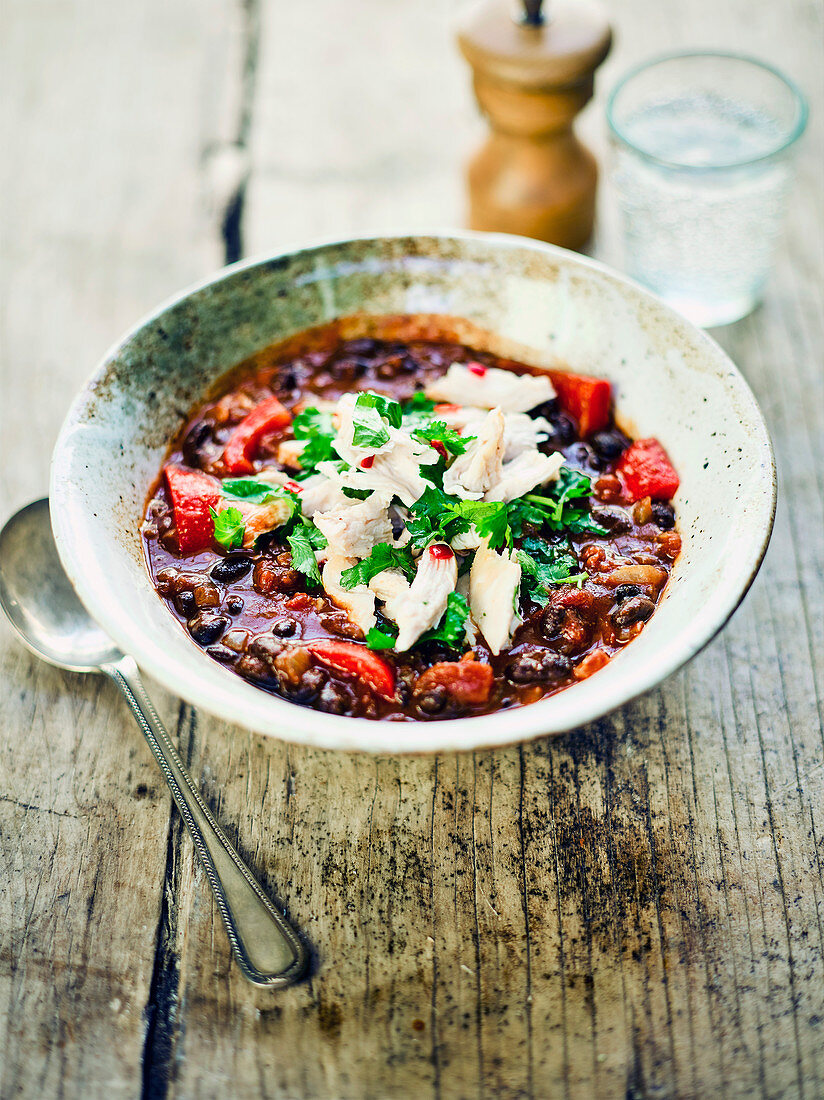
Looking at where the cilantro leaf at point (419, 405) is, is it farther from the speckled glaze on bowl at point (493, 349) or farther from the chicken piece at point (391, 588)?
the chicken piece at point (391, 588)

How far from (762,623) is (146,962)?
2175 mm

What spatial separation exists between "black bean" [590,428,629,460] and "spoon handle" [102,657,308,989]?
5.52 feet

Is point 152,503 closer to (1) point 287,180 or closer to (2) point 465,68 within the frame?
(1) point 287,180

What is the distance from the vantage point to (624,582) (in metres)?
2.73

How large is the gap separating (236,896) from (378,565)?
0.99 metres

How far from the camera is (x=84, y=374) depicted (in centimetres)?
385

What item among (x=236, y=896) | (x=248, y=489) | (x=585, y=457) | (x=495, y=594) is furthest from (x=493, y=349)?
(x=236, y=896)

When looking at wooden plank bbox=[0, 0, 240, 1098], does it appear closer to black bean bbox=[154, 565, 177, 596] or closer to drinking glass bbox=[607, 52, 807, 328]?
black bean bbox=[154, 565, 177, 596]

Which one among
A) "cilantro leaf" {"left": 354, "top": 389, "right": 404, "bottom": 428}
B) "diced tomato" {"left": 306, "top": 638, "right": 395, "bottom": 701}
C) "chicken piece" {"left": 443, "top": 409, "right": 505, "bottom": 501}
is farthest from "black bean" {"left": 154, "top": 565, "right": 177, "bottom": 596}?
"chicken piece" {"left": 443, "top": 409, "right": 505, "bottom": 501}

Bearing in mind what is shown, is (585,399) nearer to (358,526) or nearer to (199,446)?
(358,526)

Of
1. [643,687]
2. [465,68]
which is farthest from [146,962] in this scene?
[465,68]

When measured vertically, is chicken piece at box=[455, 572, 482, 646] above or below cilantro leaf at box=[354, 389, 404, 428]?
below

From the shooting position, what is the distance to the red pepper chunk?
10.1ft

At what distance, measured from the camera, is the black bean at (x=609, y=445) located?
308cm
